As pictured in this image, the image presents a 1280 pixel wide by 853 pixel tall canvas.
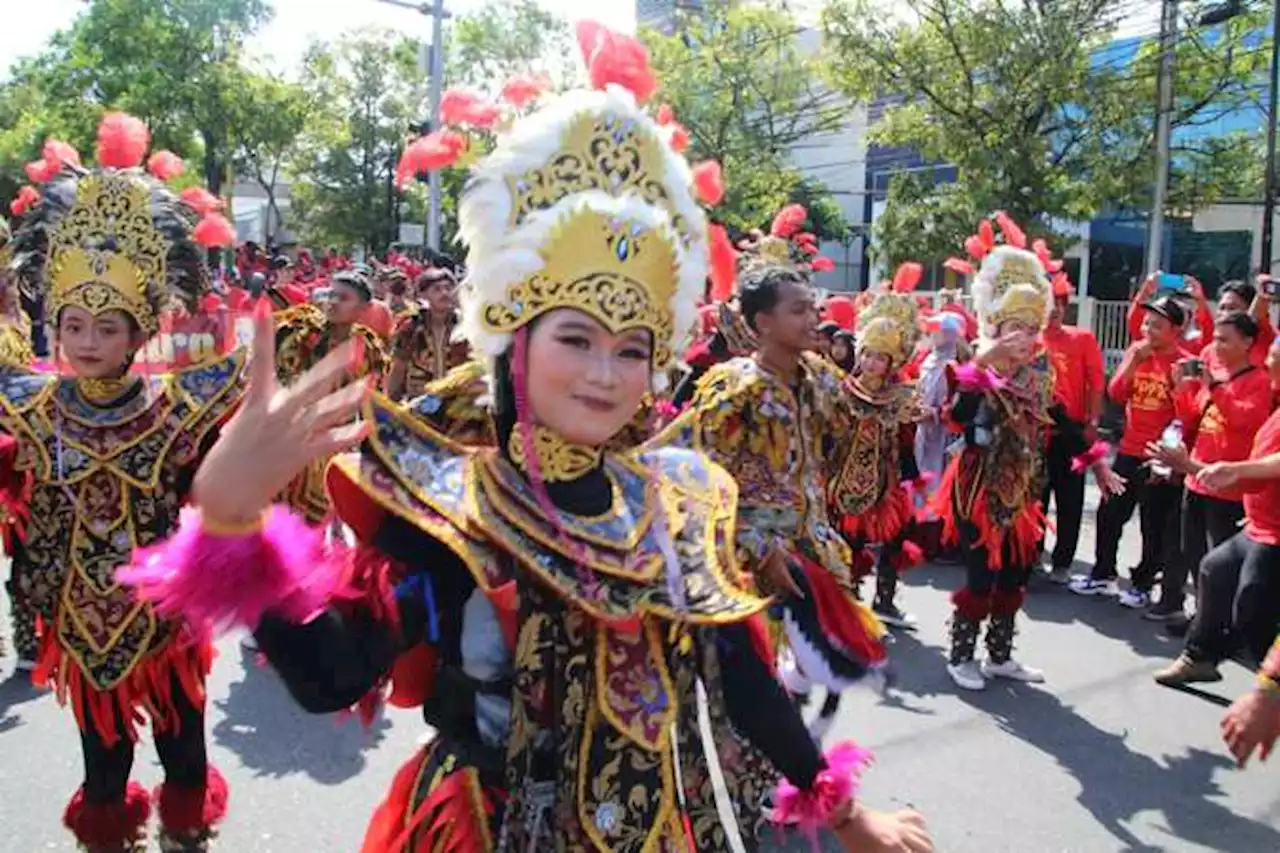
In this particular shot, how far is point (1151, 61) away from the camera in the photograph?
49.3 ft

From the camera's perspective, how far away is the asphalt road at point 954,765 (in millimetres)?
3871

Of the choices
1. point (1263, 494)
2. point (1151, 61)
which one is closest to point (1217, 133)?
point (1151, 61)

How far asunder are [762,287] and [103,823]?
2710 millimetres

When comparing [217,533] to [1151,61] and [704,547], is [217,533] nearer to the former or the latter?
[704,547]

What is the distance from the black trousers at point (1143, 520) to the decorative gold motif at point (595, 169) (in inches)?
228

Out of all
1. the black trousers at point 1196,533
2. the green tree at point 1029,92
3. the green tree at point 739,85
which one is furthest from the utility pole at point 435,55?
the black trousers at point 1196,533

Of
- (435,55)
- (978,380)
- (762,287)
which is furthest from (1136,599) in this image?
(435,55)

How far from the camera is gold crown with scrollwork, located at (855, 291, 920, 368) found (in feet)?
20.2

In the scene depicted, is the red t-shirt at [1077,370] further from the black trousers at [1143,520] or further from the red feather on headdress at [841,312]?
the red feather on headdress at [841,312]

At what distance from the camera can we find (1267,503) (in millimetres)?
4254

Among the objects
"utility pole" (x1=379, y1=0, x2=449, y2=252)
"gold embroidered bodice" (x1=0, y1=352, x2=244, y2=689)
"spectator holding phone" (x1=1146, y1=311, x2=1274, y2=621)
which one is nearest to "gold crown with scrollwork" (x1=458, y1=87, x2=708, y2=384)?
"gold embroidered bodice" (x1=0, y1=352, x2=244, y2=689)

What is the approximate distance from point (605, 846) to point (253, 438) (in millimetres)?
845

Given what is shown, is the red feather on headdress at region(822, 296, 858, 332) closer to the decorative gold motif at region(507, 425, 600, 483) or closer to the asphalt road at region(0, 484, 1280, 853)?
the asphalt road at region(0, 484, 1280, 853)

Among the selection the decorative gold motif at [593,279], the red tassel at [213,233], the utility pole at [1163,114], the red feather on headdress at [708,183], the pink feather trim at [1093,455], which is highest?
the utility pole at [1163,114]
